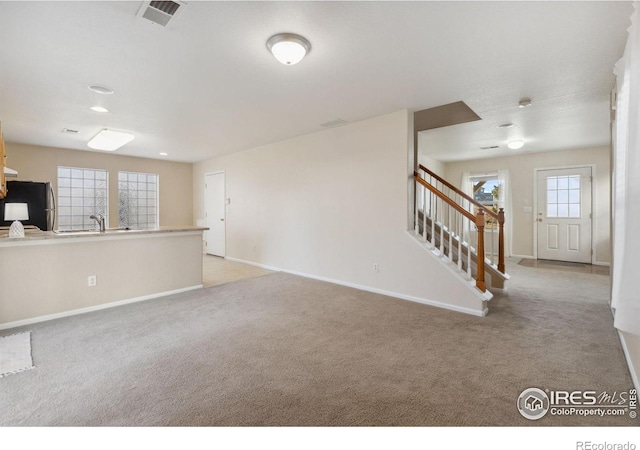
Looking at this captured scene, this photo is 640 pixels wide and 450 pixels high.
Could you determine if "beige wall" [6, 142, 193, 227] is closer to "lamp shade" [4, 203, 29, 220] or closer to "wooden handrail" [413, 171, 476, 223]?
"lamp shade" [4, 203, 29, 220]

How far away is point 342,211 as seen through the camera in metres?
4.49

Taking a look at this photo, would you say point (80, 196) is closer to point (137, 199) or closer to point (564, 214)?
point (137, 199)

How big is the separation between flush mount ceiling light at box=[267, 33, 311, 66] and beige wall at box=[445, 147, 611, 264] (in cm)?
652

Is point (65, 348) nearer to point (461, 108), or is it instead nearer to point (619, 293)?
point (619, 293)

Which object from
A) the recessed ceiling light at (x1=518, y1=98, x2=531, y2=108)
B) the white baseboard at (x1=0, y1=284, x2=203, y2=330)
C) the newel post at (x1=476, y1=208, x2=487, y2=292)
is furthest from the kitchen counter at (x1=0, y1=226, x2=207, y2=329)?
the recessed ceiling light at (x1=518, y1=98, x2=531, y2=108)

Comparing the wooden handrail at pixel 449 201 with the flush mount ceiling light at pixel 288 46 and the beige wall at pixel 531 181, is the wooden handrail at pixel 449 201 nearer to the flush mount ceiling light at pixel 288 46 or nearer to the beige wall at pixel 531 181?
the flush mount ceiling light at pixel 288 46

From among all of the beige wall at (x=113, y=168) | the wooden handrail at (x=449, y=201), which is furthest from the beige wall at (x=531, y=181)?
the beige wall at (x=113, y=168)

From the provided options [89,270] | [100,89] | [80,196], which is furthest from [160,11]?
[80,196]

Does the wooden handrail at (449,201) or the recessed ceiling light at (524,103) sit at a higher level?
the recessed ceiling light at (524,103)

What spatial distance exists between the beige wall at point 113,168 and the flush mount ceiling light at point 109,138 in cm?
148

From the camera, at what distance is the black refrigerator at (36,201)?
5.04 metres

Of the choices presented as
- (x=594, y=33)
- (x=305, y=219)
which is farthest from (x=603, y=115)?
(x=305, y=219)

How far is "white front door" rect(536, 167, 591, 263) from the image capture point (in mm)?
6086

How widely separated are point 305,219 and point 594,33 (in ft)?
12.7
